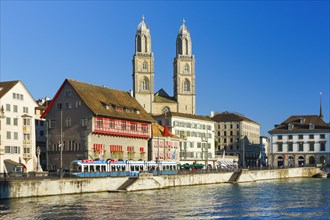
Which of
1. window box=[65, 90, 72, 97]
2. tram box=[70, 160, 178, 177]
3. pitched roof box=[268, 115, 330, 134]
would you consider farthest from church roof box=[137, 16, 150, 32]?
tram box=[70, 160, 178, 177]

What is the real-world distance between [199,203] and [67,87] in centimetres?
3834

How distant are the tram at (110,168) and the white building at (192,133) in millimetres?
27457

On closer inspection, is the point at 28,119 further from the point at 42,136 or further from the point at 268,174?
the point at 268,174

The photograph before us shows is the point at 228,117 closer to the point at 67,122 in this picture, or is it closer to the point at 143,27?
the point at 143,27

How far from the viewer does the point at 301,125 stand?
5920 inches

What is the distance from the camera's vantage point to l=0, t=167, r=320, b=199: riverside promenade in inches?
2603

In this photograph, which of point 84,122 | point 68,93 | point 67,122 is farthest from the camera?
point 68,93

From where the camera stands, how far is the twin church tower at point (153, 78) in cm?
16312

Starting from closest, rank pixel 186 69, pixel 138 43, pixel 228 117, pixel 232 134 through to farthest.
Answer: pixel 138 43
pixel 186 69
pixel 232 134
pixel 228 117

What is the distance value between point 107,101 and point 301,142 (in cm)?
6468

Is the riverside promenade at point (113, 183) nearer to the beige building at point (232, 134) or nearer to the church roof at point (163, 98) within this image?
the church roof at point (163, 98)

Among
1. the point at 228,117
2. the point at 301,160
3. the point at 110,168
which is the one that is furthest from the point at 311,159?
the point at 110,168

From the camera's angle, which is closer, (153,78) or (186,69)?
(153,78)

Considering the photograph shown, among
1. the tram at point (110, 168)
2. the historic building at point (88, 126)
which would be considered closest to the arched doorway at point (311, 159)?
the historic building at point (88, 126)
